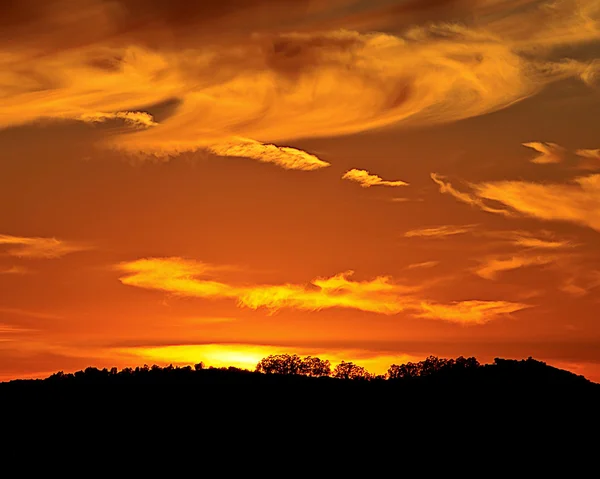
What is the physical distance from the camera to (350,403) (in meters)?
180

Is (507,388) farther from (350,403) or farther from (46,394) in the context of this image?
(46,394)

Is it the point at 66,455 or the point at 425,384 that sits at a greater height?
the point at 425,384

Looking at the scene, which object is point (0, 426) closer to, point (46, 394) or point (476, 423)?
point (46, 394)

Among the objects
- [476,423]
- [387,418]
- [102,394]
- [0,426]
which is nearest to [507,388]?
[476,423]

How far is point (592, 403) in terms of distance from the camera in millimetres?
Result: 164875

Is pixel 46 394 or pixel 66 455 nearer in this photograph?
pixel 66 455

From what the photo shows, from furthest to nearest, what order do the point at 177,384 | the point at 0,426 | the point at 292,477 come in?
the point at 177,384
the point at 0,426
the point at 292,477

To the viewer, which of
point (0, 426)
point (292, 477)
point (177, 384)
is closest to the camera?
point (292, 477)

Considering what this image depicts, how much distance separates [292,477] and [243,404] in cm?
2281

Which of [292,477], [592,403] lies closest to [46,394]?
[292,477]

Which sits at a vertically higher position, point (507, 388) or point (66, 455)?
point (507, 388)

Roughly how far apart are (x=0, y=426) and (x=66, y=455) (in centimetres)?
1571

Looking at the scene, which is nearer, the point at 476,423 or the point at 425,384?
the point at 476,423

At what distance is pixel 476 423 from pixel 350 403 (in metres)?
26.5
